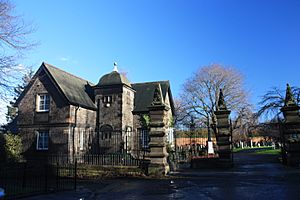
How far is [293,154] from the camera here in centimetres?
1385

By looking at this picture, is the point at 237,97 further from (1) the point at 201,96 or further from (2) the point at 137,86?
(2) the point at 137,86

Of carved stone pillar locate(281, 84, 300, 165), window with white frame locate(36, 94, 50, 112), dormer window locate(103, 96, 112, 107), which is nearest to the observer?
carved stone pillar locate(281, 84, 300, 165)

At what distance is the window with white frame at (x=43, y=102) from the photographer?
23125 mm

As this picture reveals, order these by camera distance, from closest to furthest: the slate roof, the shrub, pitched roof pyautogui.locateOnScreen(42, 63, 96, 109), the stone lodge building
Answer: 1. the shrub
2. the stone lodge building
3. pitched roof pyautogui.locateOnScreen(42, 63, 96, 109)
4. the slate roof

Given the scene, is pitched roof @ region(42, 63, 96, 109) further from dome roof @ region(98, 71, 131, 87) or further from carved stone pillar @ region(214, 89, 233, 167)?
carved stone pillar @ region(214, 89, 233, 167)

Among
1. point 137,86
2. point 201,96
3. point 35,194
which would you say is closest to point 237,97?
point 201,96

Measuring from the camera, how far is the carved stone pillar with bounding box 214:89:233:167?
14.7 metres

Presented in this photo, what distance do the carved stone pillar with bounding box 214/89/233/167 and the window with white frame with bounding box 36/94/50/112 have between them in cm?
1558

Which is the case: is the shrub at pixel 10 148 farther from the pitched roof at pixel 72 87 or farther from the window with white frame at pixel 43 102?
the pitched roof at pixel 72 87

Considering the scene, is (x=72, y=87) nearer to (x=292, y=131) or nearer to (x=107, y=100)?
(x=107, y=100)

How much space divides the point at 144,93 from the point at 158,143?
1589 centimetres

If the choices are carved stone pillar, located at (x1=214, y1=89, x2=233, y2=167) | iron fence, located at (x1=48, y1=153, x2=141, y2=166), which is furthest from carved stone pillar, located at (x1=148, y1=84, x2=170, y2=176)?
carved stone pillar, located at (x1=214, y1=89, x2=233, y2=167)

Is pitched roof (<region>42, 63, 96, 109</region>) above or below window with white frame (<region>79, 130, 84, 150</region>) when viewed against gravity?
above

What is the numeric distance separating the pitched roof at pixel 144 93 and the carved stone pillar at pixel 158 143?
12.8m
